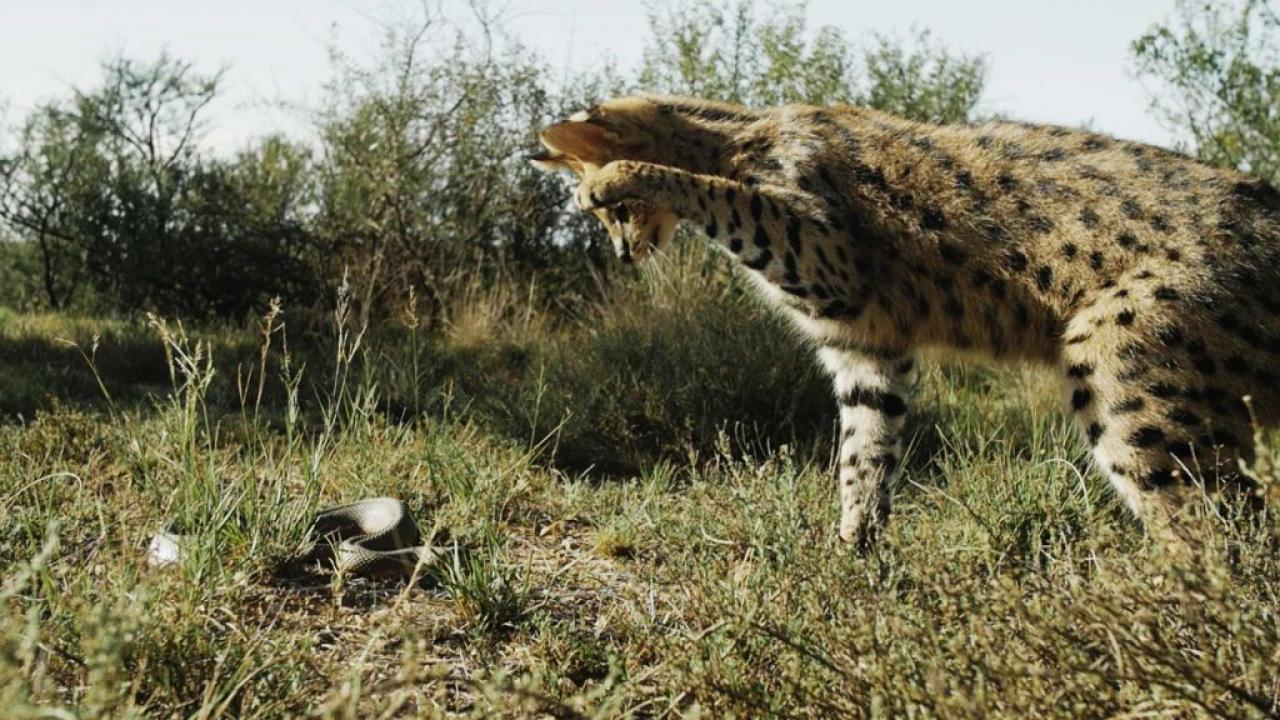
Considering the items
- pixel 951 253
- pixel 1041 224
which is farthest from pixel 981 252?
pixel 1041 224

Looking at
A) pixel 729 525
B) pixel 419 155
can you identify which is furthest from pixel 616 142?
pixel 419 155

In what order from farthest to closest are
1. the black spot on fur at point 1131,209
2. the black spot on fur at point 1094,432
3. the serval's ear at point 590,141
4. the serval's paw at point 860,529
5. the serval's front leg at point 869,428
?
the serval's ear at point 590,141 < the serval's front leg at point 869,428 < the serval's paw at point 860,529 < the black spot on fur at point 1131,209 < the black spot on fur at point 1094,432

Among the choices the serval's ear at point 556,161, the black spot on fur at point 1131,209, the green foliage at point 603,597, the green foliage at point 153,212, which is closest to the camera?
the green foliage at point 603,597

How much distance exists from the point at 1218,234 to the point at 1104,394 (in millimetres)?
697

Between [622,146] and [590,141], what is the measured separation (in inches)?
5.2

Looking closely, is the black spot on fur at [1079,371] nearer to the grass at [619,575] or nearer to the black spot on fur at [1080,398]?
the black spot on fur at [1080,398]

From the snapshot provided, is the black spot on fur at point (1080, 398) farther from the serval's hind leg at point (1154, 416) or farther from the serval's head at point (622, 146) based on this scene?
the serval's head at point (622, 146)

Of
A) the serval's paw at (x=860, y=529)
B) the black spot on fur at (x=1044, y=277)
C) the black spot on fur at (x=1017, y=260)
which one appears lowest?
the serval's paw at (x=860, y=529)

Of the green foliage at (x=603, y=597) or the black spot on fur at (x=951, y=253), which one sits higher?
the black spot on fur at (x=951, y=253)

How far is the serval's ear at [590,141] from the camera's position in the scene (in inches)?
188

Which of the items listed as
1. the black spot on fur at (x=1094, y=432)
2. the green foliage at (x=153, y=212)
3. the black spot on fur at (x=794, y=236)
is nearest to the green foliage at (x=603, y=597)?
the black spot on fur at (x=1094, y=432)

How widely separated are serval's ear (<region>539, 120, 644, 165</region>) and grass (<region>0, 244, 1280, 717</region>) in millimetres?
1273

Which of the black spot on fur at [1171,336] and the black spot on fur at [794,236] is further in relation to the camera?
the black spot on fur at [794,236]

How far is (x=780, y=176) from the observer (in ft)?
15.1
